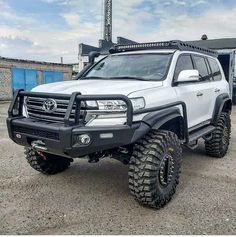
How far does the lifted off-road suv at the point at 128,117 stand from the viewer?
343 cm

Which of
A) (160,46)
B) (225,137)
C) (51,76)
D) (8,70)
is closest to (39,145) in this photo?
(160,46)

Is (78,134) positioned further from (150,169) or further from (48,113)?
(150,169)

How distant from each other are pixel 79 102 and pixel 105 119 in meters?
0.34

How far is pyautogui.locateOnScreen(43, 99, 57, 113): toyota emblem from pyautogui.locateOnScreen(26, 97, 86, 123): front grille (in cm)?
3

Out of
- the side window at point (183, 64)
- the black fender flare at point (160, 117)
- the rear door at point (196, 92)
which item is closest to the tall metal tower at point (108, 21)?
the rear door at point (196, 92)

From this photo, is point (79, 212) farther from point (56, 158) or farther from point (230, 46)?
point (230, 46)

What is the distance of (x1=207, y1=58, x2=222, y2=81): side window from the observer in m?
6.18

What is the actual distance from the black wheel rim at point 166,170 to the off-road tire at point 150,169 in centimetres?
1

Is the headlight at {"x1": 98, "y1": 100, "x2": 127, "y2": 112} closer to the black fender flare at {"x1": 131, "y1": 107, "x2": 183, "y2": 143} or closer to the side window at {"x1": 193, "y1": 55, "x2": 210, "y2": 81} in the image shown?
the black fender flare at {"x1": 131, "y1": 107, "x2": 183, "y2": 143}

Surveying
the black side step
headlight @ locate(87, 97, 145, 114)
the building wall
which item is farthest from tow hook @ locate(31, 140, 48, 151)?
the building wall

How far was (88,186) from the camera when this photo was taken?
4602 mm

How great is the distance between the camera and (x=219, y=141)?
6.04m

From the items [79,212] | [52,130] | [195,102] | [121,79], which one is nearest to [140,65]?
[121,79]

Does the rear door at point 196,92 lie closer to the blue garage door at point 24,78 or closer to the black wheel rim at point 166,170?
the black wheel rim at point 166,170
